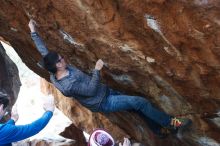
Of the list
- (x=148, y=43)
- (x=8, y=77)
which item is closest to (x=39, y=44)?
(x=148, y=43)

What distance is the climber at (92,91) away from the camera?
20.8ft

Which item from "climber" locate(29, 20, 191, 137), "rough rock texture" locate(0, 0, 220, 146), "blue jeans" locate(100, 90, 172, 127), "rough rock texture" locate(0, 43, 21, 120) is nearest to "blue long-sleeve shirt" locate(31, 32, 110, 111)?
"climber" locate(29, 20, 191, 137)

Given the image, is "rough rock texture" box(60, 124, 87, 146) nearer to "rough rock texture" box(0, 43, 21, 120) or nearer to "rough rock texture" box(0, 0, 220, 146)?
"rough rock texture" box(0, 43, 21, 120)

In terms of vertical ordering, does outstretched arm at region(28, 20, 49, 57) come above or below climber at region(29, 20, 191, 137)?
above

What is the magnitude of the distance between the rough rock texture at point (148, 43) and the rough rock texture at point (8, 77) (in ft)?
11.3

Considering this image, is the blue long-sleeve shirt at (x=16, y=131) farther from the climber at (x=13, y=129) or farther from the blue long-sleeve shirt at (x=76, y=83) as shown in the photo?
the blue long-sleeve shirt at (x=76, y=83)

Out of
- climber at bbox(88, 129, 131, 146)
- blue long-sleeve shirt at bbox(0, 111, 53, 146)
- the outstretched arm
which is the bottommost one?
blue long-sleeve shirt at bbox(0, 111, 53, 146)

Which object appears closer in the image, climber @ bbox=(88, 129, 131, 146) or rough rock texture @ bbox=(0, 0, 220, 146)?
rough rock texture @ bbox=(0, 0, 220, 146)

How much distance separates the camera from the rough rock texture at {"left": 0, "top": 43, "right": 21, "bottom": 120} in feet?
38.8

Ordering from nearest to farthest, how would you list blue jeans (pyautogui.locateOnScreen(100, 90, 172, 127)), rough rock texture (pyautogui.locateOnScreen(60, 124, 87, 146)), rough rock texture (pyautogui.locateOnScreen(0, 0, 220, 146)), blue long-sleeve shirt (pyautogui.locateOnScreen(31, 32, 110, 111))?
rough rock texture (pyautogui.locateOnScreen(0, 0, 220, 146)), blue long-sleeve shirt (pyautogui.locateOnScreen(31, 32, 110, 111)), blue jeans (pyautogui.locateOnScreen(100, 90, 172, 127)), rough rock texture (pyautogui.locateOnScreen(60, 124, 87, 146))

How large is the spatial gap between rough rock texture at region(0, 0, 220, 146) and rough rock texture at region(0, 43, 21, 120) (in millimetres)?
3431

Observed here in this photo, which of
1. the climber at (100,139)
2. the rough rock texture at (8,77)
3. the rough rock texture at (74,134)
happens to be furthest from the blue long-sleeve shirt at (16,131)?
the rough rock texture at (8,77)

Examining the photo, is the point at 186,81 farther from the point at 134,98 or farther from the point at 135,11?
the point at 135,11

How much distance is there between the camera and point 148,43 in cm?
621
